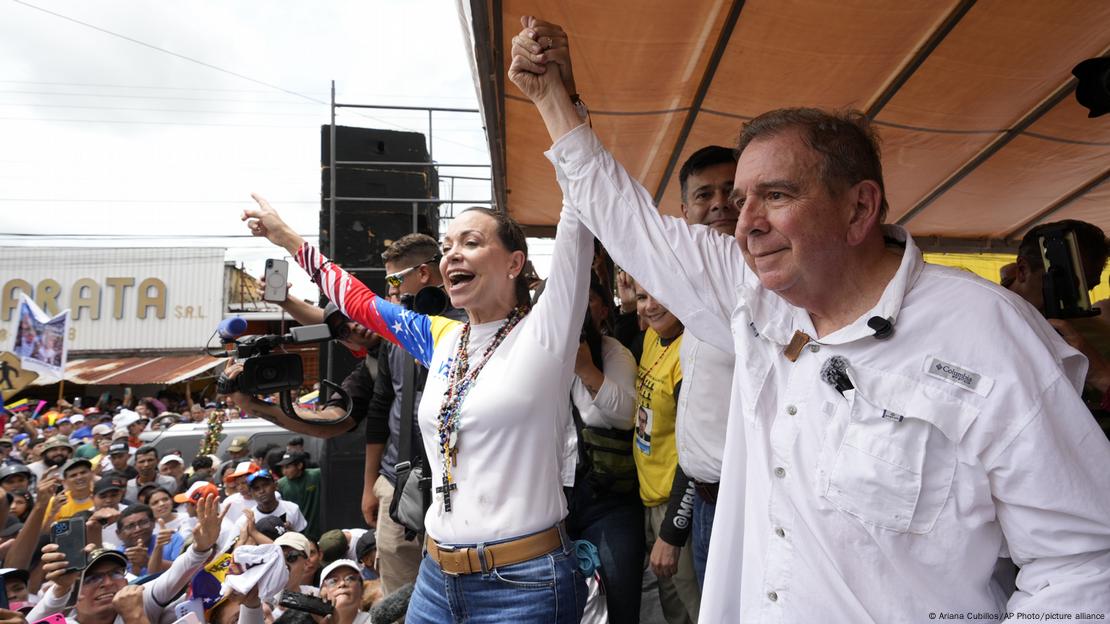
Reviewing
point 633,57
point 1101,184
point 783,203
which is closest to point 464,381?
point 783,203

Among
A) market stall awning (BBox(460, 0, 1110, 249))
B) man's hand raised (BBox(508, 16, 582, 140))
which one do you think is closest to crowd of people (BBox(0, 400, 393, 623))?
man's hand raised (BBox(508, 16, 582, 140))

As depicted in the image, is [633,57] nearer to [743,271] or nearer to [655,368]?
[655,368]

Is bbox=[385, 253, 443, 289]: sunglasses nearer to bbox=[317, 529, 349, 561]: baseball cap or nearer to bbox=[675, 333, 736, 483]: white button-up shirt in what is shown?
bbox=[675, 333, 736, 483]: white button-up shirt

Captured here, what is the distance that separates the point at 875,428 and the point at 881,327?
7.0 inches

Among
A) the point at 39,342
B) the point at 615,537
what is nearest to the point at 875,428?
the point at 615,537

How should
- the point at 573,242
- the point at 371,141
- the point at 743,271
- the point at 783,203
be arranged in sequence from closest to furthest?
the point at 783,203 < the point at 743,271 < the point at 573,242 < the point at 371,141

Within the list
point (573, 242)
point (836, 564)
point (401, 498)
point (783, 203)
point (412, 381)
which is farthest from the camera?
point (412, 381)

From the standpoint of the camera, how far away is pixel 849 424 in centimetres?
113

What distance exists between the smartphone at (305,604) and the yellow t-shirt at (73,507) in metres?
4.75

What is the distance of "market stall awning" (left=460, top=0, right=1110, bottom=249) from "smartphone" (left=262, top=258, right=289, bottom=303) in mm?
1198

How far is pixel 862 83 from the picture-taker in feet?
11.3

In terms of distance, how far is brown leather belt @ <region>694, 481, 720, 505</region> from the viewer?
2.06m

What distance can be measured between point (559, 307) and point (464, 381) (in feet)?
1.25

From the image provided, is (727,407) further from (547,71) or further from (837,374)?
(547,71)
